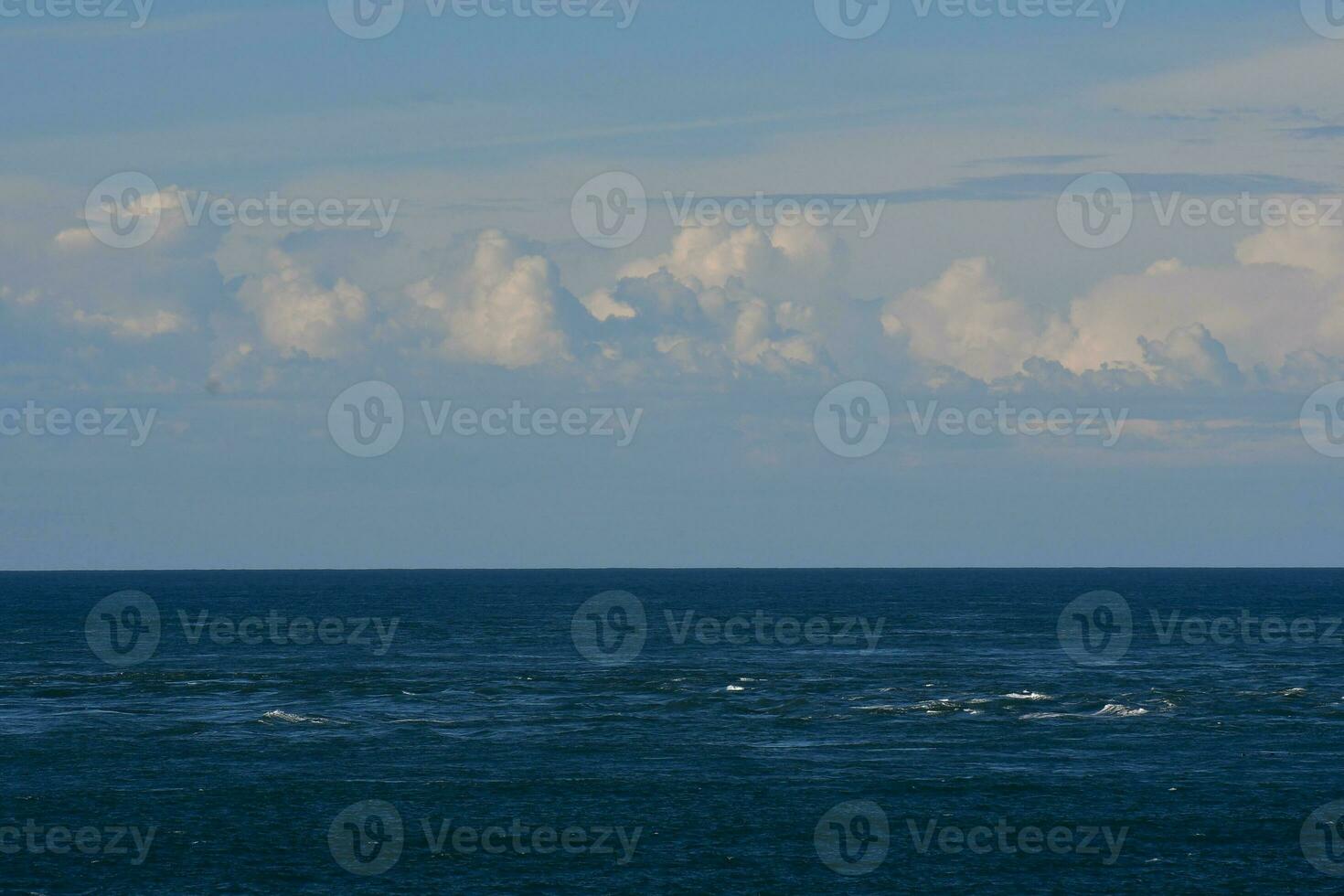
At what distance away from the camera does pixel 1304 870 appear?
60.7 meters

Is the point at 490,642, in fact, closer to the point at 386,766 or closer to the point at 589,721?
the point at 589,721

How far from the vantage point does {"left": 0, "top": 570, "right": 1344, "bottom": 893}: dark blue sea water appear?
6128 centimetres

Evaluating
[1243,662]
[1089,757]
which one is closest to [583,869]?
[1089,757]
